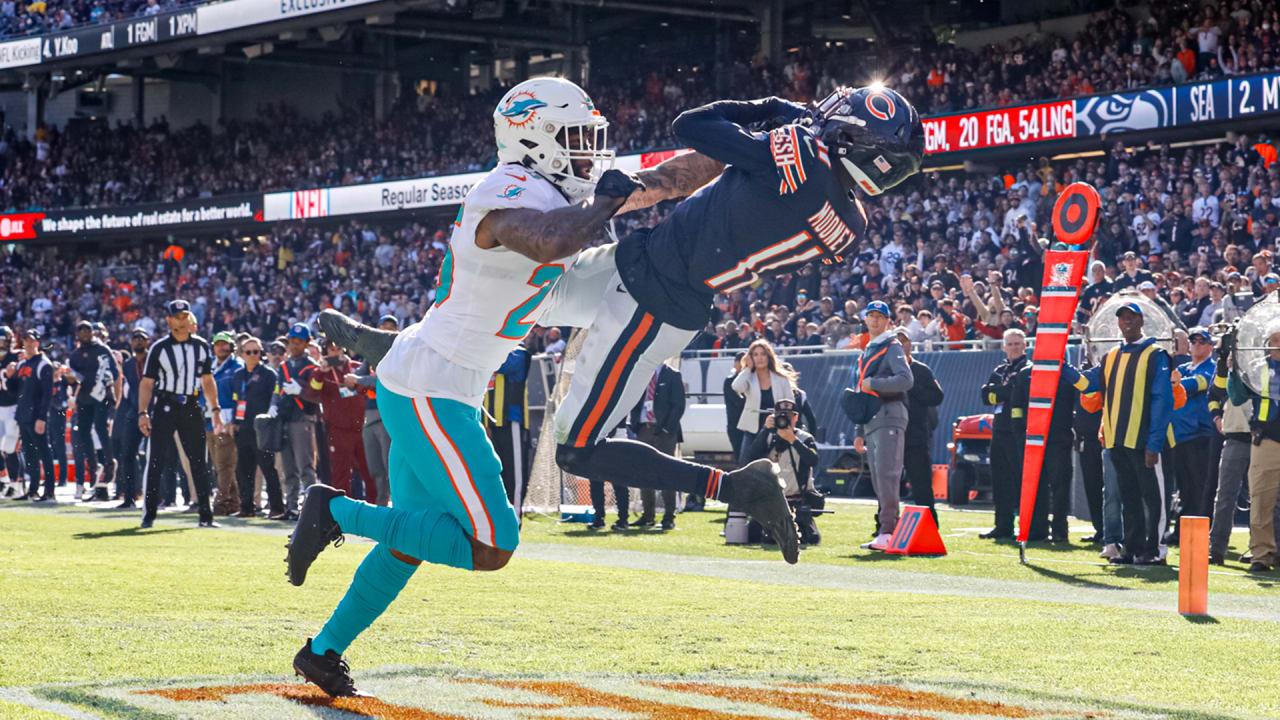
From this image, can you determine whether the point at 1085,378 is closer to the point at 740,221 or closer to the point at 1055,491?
the point at 1055,491

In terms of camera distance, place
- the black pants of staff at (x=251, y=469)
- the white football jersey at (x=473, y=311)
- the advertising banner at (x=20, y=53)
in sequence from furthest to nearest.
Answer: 1. the advertising banner at (x=20, y=53)
2. the black pants of staff at (x=251, y=469)
3. the white football jersey at (x=473, y=311)

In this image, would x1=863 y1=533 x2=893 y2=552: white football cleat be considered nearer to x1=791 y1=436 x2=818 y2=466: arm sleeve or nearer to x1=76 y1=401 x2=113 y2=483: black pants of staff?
x1=791 y1=436 x2=818 y2=466: arm sleeve

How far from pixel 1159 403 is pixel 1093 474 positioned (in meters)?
1.77

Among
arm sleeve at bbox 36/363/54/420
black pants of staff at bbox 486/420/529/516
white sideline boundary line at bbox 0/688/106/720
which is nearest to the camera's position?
white sideline boundary line at bbox 0/688/106/720

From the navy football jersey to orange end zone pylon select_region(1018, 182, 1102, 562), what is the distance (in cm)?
577

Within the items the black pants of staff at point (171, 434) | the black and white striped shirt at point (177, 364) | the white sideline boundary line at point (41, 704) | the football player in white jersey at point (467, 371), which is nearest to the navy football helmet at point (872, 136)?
the football player in white jersey at point (467, 371)

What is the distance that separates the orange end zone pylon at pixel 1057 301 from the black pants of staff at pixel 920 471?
1.09 metres

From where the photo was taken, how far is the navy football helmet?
16.0 feet

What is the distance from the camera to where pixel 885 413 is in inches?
456

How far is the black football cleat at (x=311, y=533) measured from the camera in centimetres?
502

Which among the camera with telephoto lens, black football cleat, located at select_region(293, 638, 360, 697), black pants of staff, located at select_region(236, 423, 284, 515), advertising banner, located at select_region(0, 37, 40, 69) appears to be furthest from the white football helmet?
advertising banner, located at select_region(0, 37, 40, 69)

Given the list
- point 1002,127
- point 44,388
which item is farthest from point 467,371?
point 1002,127

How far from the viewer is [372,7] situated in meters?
31.8

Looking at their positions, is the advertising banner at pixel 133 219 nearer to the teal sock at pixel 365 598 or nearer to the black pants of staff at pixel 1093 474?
the black pants of staff at pixel 1093 474
